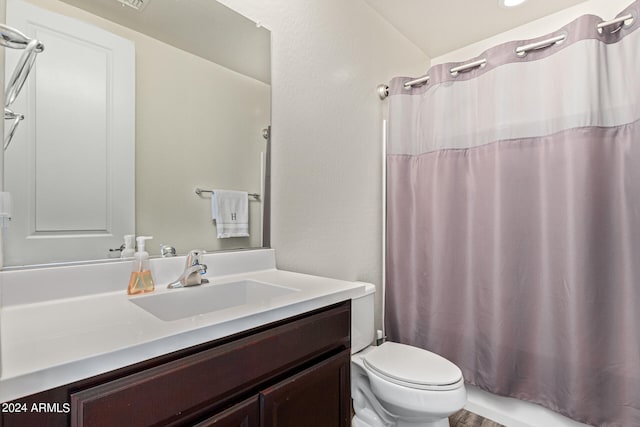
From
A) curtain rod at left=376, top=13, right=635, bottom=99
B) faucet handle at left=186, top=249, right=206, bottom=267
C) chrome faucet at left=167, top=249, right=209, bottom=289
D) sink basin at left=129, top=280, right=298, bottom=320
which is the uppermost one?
curtain rod at left=376, top=13, right=635, bottom=99

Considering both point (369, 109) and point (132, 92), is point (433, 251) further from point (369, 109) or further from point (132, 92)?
point (132, 92)

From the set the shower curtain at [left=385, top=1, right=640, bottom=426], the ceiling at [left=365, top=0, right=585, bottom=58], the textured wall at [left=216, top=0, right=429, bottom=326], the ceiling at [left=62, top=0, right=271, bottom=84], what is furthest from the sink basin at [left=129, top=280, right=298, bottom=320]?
the ceiling at [left=365, top=0, right=585, bottom=58]

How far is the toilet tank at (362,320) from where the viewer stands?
1489mm

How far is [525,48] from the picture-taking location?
1.58 metres

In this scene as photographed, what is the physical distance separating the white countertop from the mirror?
154 mm

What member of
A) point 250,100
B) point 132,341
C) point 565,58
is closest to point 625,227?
point 565,58

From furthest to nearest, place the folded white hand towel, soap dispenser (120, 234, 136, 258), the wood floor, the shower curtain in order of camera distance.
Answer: the wood floor < the shower curtain < the folded white hand towel < soap dispenser (120, 234, 136, 258)

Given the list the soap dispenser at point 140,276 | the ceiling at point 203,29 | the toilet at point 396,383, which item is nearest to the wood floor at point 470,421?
the toilet at point 396,383

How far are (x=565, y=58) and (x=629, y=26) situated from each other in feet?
0.77

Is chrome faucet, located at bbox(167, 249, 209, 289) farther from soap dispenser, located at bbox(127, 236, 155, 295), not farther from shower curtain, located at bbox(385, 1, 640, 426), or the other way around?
shower curtain, located at bbox(385, 1, 640, 426)

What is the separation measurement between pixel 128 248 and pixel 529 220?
1.75 metres

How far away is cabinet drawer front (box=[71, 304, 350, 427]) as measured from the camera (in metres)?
0.53

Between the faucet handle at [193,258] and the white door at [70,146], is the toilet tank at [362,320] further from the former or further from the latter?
the white door at [70,146]

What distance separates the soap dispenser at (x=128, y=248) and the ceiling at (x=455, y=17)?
1.85m
